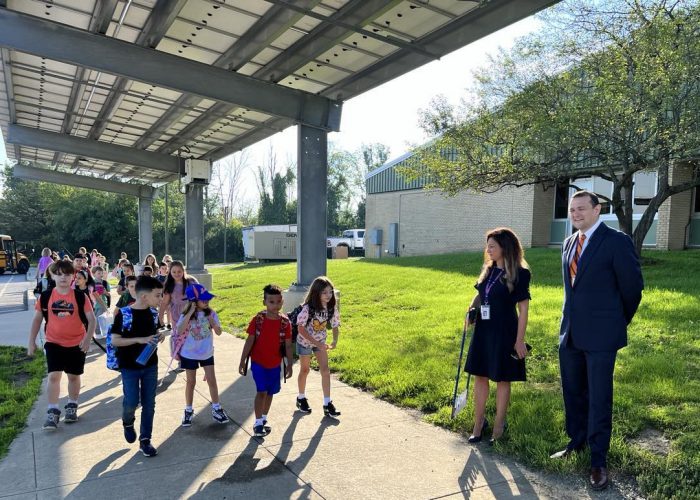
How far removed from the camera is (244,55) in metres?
8.28

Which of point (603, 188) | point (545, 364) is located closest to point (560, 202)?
point (603, 188)

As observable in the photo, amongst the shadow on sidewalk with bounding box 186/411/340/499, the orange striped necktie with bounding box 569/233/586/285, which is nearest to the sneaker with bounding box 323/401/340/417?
the shadow on sidewalk with bounding box 186/411/340/499

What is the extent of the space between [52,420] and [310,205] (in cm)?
547

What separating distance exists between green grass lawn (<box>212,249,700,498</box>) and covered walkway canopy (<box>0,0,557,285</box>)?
2450 millimetres

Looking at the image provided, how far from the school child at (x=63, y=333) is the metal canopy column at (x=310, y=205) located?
4562 mm

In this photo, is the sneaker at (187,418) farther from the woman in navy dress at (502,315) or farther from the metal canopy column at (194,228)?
the metal canopy column at (194,228)

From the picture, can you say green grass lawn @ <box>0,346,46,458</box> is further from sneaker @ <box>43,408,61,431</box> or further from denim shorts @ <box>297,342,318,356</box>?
denim shorts @ <box>297,342,318,356</box>

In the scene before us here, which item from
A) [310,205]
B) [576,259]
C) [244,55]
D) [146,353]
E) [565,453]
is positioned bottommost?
[565,453]

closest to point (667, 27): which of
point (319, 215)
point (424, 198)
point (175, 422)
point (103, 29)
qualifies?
point (319, 215)

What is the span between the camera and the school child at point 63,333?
495cm

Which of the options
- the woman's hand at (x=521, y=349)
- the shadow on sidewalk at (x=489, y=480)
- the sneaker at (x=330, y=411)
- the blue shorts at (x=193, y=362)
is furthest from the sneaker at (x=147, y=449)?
the woman's hand at (x=521, y=349)

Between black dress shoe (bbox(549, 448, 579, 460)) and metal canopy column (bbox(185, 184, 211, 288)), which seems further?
metal canopy column (bbox(185, 184, 211, 288))

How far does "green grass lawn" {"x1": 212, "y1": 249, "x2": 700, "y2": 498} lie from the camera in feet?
12.8

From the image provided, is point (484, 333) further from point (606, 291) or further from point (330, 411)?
point (330, 411)
